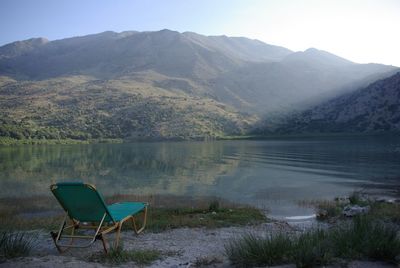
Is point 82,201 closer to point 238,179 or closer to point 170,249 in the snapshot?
point 170,249

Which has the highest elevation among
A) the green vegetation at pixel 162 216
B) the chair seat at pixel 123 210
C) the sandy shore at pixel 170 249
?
the chair seat at pixel 123 210

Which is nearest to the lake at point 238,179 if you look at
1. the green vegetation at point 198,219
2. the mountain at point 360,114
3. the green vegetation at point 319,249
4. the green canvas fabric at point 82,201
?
the green vegetation at point 198,219

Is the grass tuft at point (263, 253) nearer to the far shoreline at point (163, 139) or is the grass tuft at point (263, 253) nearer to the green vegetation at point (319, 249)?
the green vegetation at point (319, 249)

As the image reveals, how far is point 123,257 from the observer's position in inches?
285

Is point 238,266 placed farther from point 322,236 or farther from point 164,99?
point 164,99

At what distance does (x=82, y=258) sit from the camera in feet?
24.5

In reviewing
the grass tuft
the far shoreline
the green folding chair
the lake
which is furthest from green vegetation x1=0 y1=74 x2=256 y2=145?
the grass tuft

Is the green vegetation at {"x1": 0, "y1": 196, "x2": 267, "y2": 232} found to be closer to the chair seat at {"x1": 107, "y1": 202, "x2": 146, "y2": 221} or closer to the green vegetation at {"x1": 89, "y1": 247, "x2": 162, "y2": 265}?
the chair seat at {"x1": 107, "y1": 202, "x2": 146, "y2": 221}

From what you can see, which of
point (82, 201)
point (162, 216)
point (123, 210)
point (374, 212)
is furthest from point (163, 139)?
point (82, 201)

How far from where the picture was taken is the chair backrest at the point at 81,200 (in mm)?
7824

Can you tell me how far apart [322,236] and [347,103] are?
127358 millimetres

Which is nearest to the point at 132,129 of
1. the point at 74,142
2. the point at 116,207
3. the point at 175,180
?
the point at 74,142

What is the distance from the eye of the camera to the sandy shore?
6.78 metres

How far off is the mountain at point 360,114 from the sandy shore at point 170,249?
10692cm
